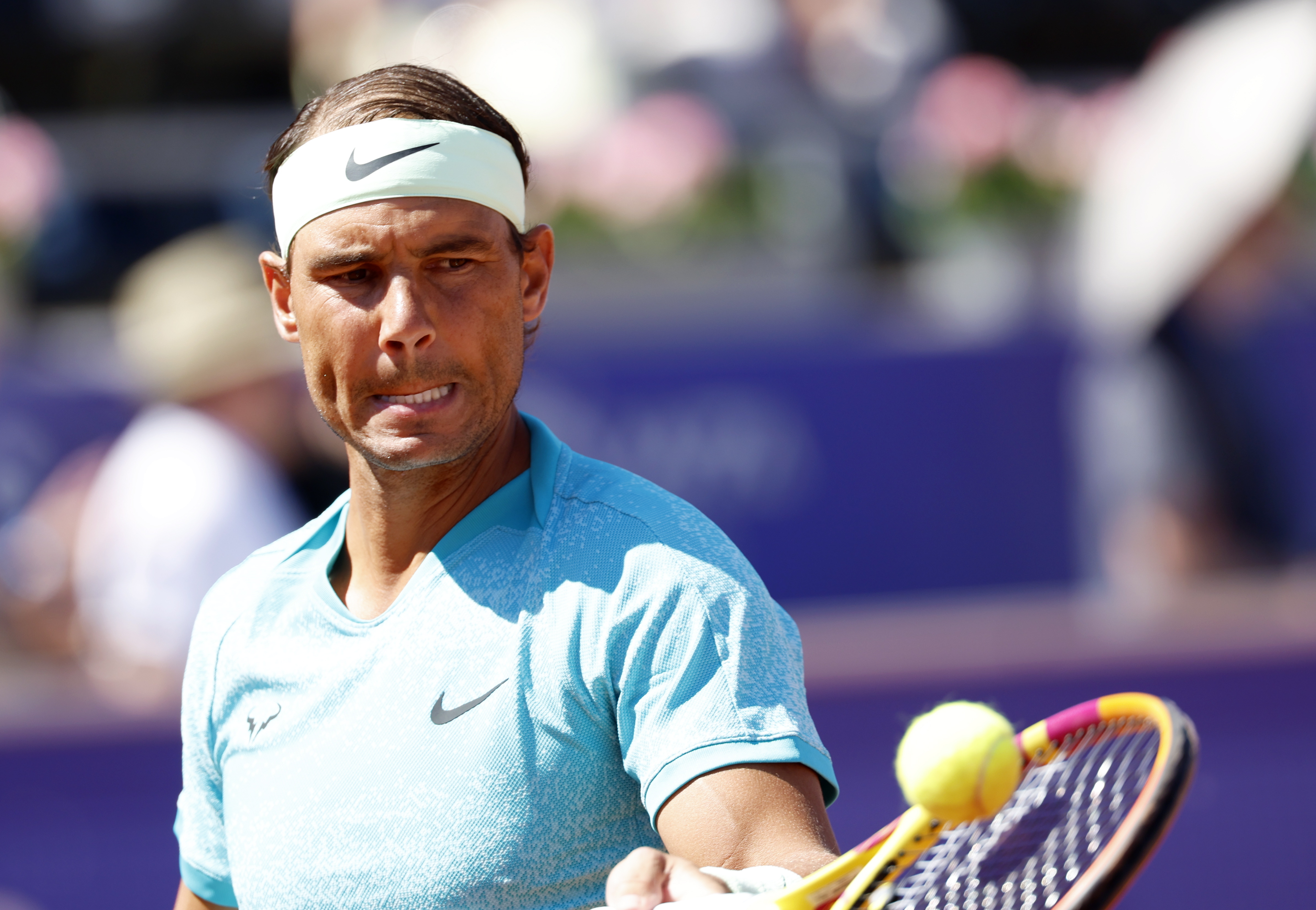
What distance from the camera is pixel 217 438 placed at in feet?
16.7

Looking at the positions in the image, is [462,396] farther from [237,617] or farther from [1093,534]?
[1093,534]

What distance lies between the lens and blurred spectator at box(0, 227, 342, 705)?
16.2 ft

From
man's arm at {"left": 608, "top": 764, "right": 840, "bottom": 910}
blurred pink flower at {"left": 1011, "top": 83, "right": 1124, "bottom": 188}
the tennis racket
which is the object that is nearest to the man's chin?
man's arm at {"left": 608, "top": 764, "right": 840, "bottom": 910}

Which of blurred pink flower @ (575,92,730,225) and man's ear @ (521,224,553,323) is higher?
blurred pink flower @ (575,92,730,225)

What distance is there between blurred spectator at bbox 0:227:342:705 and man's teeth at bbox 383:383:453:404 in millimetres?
2962

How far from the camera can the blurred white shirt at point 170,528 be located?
193 inches

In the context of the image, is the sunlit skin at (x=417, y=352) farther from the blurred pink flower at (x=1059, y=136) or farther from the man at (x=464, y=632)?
the blurred pink flower at (x=1059, y=136)

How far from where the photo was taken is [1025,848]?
1.96 meters

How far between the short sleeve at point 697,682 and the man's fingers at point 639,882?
0.08 metres

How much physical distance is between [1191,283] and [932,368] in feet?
3.01

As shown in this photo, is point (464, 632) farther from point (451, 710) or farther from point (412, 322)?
point (412, 322)

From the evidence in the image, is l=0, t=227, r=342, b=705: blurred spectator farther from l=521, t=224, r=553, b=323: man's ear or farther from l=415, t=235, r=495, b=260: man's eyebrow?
l=415, t=235, r=495, b=260: man's eyebrow

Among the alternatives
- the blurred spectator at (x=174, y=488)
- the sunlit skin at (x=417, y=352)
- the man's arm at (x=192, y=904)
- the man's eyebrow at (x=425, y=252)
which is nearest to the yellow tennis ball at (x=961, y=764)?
the sunlit skin at (x=417, y=352)

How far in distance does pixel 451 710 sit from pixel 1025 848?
667mm
